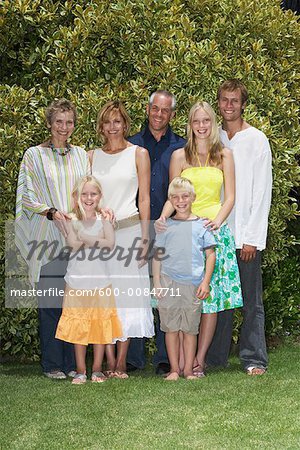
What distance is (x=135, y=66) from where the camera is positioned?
25.1 feet

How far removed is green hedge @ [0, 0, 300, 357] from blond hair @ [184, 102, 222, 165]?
683 millimetres

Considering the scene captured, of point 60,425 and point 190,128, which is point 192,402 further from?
point 190,128

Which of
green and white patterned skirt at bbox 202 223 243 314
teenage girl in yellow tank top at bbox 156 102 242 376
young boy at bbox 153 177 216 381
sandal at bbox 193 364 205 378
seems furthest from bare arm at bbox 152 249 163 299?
sandal at bbox 193 364 205 378

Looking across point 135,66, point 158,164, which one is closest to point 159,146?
point 158,164

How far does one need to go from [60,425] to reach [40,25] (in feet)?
11.8

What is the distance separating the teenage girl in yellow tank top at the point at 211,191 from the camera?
673 centimetres

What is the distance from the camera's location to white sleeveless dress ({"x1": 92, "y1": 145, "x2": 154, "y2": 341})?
679cm

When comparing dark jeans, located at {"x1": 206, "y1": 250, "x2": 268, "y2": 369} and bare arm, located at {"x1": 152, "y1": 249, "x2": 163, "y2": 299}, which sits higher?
bare arm, located at {"x1": 152, "y1": 249, "x2": 163, "y2": 299}

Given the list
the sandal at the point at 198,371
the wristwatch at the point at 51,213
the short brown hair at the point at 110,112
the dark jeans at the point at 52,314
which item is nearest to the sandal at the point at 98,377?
the dark jeans at the point at 52,314

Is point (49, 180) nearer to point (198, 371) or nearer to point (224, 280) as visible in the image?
point (224, 280)

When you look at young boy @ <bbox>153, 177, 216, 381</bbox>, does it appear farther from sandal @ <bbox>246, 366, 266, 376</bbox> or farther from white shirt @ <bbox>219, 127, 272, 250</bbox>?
sandal @ <bbox>246, 366, 266, 376</bbox>

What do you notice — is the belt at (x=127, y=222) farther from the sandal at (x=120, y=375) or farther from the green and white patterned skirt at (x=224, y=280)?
the sandal at (x=120, y=375)

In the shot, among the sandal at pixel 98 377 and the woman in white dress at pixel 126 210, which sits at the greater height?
the woman in white dress at pixel 126 210

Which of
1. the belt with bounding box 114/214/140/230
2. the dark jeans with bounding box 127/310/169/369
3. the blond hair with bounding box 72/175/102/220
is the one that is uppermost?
the blond hair with bounding box 72/175/102/220
